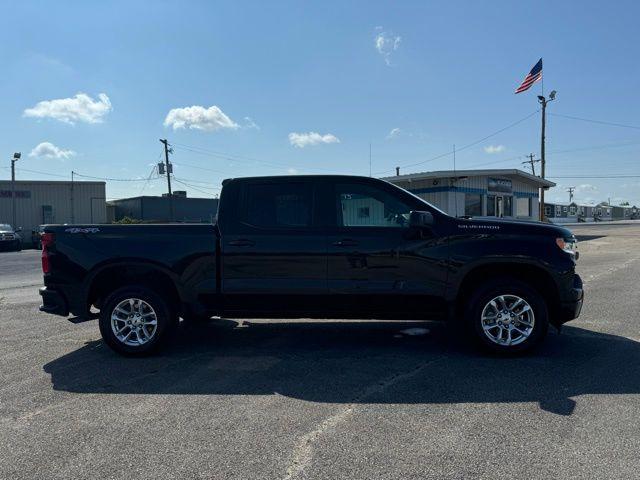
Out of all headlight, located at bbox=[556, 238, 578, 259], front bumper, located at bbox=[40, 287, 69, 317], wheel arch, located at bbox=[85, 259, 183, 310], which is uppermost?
headlight, located at bbox=[556, 238, 578, 259]

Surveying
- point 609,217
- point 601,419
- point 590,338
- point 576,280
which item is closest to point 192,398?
point 601,419

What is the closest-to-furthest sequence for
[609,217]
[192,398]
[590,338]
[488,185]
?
[192,398]
[590,338]
[488,185]
[609,217]

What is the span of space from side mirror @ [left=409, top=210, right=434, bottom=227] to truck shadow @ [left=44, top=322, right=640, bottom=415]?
1471mm

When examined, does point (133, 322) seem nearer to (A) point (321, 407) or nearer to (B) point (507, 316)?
(A) point (321, 407)

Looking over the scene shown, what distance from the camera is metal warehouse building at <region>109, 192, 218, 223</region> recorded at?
46.2m

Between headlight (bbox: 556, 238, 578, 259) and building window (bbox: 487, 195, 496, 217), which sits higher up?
building window (bbox: 487, 195, 496, 217)

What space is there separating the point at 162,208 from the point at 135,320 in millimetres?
43536

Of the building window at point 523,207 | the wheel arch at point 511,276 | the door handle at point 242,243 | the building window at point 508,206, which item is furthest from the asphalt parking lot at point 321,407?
the building window at point 523,207

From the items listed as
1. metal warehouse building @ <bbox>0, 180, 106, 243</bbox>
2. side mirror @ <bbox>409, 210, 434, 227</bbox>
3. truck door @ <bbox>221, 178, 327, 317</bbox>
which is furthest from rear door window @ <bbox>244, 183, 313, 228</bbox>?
metal warehouse building @ <bbox>0, 180, 106, 243</bbox>

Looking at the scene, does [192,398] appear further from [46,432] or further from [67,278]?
[67,278]

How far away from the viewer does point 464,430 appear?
362cm

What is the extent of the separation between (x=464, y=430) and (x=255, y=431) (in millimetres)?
1527

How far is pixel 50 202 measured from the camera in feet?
126

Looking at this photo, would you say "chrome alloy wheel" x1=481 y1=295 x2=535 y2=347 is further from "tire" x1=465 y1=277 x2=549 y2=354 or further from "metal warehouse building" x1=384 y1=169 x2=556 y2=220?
"metal warehouse building" x1=384 y1=169 x2=556 y2=220
